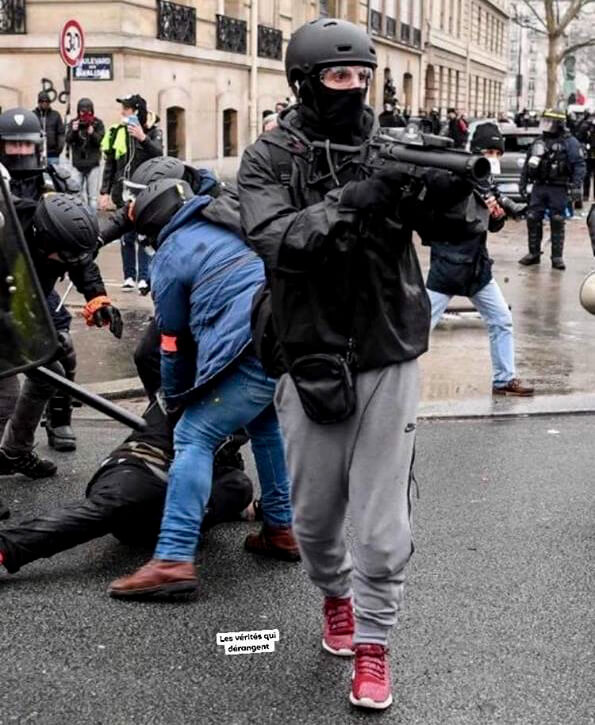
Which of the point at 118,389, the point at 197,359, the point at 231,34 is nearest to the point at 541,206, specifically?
the point at 118,389

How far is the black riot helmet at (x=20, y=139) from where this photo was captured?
648 cm

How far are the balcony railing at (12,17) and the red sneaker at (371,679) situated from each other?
22310mm

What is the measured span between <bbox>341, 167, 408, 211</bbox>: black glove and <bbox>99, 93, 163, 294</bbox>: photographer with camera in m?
8.60

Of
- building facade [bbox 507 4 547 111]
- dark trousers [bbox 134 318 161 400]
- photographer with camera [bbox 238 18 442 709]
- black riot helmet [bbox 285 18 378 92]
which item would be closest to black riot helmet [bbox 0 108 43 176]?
dark trousers [bbox 134 318 161 400]

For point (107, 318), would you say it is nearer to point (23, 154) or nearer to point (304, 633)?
point (23, 154)

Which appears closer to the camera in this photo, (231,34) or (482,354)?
(482,354)

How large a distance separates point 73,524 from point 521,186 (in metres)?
11.9

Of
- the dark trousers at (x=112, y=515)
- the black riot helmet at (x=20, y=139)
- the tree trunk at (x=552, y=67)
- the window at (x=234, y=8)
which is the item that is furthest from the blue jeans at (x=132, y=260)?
the tree trunk at (x=552, y=67)

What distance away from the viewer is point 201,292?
13.7 ft

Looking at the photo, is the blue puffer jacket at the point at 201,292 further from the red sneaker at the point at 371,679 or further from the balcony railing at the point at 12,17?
the balcony railing at the point at 12,17

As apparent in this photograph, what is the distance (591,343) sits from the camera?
9.67 metres

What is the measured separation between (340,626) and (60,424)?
3.06 meters

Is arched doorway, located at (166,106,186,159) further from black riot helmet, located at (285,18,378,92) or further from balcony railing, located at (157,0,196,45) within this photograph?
black riot helmet, located at (285,18,378,92)

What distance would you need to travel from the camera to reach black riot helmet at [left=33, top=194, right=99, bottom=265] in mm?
4930
